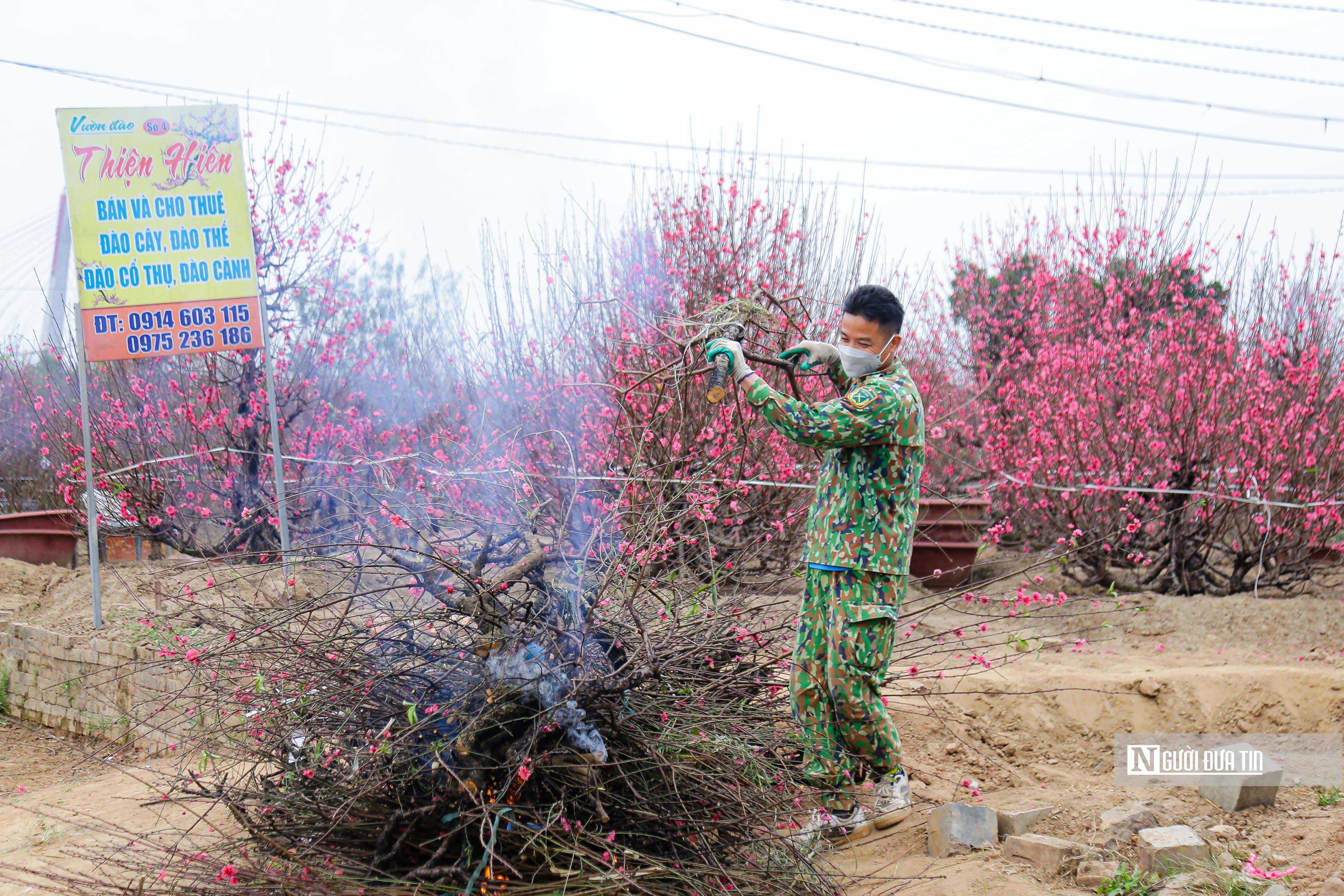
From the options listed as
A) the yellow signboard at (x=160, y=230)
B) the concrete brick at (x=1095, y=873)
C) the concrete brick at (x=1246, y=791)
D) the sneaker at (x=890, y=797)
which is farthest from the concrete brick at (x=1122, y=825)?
the yellow signboard at (x=160, y=230)

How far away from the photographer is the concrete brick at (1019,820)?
3320 mm

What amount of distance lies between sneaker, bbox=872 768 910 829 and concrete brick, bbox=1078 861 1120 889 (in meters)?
0.59

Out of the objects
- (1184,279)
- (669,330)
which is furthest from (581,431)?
(1184,279)

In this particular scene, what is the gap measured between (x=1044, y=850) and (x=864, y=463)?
1385 millimetres

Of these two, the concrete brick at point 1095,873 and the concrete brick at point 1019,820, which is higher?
the concrete brick at point 1095,873

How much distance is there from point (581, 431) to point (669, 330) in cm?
120

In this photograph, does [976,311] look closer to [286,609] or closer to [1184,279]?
[1184,279]

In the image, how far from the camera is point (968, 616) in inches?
288

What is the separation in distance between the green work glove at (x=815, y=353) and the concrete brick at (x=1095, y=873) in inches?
72.9

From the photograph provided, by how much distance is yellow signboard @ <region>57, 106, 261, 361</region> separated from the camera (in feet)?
20.9

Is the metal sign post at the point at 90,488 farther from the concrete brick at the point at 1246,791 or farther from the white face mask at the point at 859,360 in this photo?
the concrete brick at the point at 1246,791

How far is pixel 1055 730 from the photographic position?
488cm

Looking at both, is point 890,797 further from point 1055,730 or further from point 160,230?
point 160,230

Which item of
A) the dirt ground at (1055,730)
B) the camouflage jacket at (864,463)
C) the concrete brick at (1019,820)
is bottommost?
the dirt ground at (1055,730)
